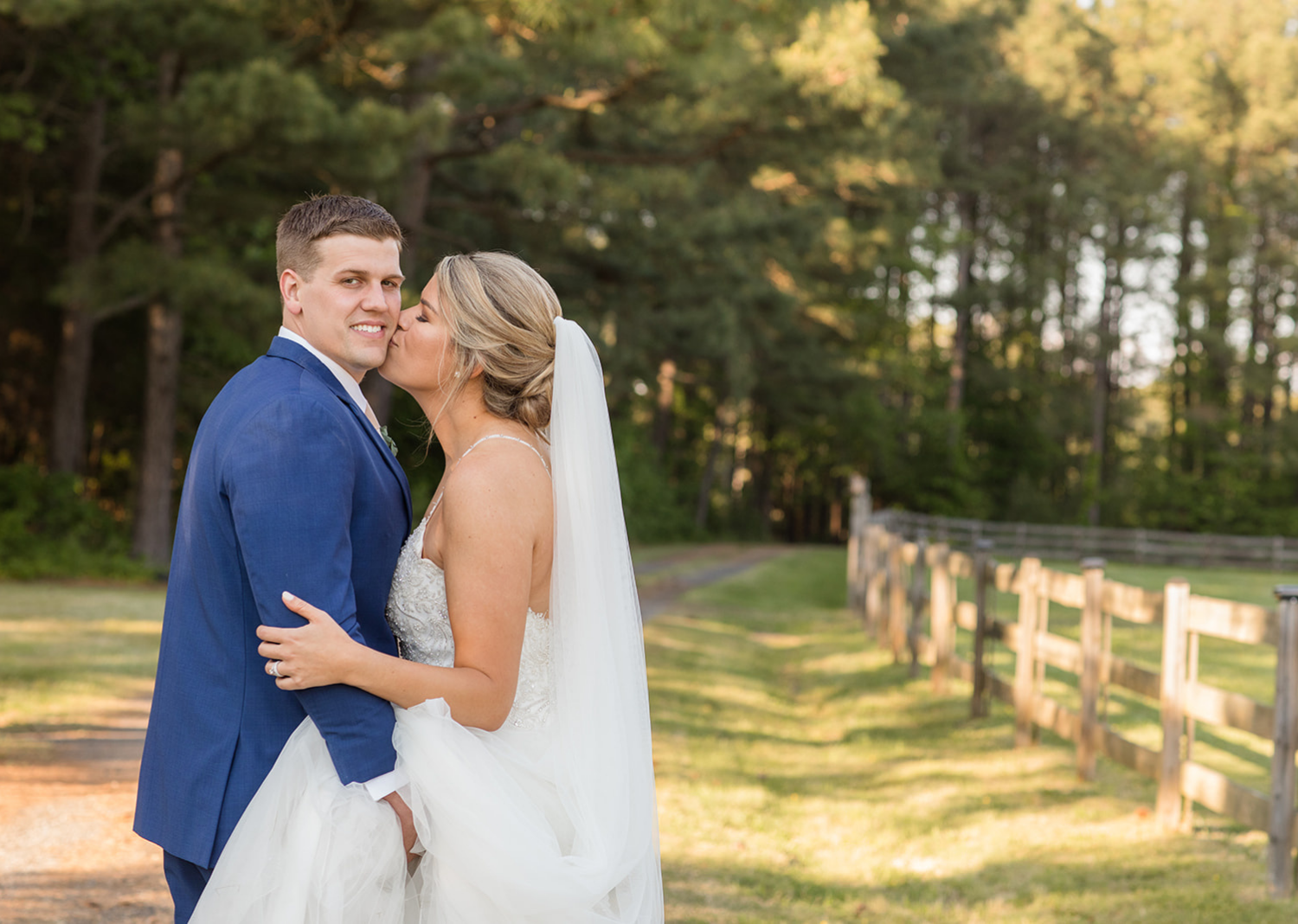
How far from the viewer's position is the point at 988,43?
42.7 meters

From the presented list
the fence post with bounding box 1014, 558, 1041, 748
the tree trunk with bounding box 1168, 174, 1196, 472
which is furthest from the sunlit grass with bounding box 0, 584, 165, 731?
the tree trunk with bounding box 1168, 174, 1196, 472

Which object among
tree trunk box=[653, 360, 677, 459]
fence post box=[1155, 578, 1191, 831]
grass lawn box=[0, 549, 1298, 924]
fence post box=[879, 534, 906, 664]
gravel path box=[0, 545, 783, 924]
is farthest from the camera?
tree trunk box=[653, 360, 677, 459]

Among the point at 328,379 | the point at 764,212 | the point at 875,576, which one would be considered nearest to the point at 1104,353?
the point at 764,212

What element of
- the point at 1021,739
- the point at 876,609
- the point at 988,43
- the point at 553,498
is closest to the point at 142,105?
the point at 876,609

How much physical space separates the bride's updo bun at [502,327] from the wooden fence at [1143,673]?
403 centimetres

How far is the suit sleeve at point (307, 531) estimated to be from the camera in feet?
8.08

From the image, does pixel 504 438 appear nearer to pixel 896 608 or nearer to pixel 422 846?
pixel 422 846

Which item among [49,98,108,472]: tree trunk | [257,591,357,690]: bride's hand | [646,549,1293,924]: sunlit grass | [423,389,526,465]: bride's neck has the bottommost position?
[646,549,1293,924]: sunlit grass

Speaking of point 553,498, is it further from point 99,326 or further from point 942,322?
point 942,322

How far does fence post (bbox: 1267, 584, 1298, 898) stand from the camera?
211 inches

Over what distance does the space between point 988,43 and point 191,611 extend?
4492 centimetres

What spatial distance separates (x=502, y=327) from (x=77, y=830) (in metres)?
4.29

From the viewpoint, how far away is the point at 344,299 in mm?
2777

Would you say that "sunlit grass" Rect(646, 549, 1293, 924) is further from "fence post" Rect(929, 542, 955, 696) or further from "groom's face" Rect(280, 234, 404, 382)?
"groom's face" Rect(280, 234, 404, 382)
